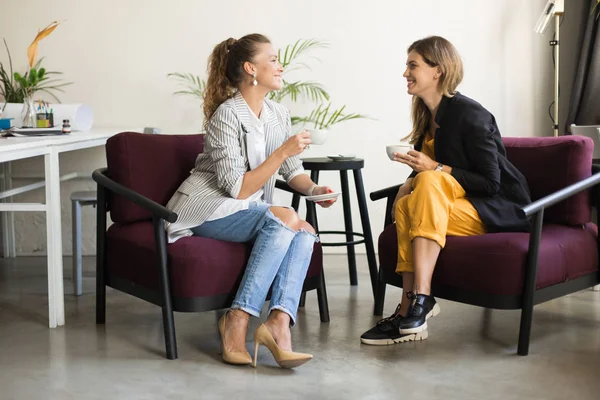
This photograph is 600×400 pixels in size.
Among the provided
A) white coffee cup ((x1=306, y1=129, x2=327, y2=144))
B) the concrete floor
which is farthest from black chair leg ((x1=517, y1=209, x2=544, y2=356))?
white coffee cup ((x1=306, y1=129, x2=327, y2=144))

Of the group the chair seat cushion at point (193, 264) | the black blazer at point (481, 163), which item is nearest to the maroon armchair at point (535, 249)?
the black blazer at point (481, 163)

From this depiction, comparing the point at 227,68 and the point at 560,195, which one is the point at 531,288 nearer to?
the point at 560,195

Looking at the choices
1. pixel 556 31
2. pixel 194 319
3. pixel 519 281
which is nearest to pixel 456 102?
pixel 519 281

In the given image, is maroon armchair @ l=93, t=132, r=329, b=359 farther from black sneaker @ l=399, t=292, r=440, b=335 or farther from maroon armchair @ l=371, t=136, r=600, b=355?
maroon armchair @ l=371, t=136, r=600, b=355

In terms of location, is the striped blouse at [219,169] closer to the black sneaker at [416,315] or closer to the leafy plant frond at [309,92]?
the black sneaker at [416,315]

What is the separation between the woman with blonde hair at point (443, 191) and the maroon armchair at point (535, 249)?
0.09 metres

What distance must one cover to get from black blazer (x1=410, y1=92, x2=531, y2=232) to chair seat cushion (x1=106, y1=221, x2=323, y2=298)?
25.0 inches

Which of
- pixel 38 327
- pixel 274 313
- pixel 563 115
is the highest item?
pixel 563 115

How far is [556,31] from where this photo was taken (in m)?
4.70

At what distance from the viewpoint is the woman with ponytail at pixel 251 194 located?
2.97 metres

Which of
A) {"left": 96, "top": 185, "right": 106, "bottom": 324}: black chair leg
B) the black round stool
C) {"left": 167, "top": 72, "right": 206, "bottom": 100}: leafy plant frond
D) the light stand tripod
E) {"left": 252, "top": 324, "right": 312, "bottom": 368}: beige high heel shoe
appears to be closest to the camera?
{"left": 252, "top": 324, "right": 312, "bottom": 368}: beige high heel shoe

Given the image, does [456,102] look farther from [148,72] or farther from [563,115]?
[148,72]

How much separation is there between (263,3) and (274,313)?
254 centimetres

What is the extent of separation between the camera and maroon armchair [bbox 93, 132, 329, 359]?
296 centimetres
